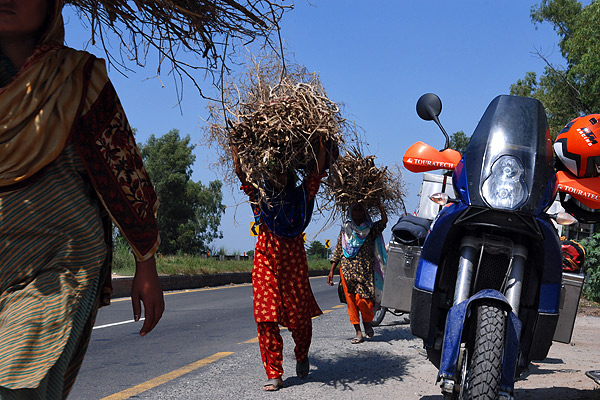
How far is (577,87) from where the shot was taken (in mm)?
20984

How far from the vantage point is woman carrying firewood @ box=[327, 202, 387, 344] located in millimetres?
8969

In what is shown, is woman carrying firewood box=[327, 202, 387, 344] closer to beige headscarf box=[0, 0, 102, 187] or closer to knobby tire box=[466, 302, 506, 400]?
knobby tire box=[466, 302, 506, 400]

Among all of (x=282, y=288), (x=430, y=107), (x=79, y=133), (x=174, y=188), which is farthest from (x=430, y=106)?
(x=174, y=188)

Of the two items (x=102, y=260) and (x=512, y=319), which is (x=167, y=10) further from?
(x=512, y=319)

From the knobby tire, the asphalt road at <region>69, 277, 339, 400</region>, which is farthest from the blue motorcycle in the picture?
the asphalt road at <region>69, 277, 339, 400</region>

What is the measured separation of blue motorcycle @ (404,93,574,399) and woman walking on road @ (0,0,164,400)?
1866 mm

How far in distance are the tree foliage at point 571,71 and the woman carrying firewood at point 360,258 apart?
37.3 ft

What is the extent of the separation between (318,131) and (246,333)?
4.39m

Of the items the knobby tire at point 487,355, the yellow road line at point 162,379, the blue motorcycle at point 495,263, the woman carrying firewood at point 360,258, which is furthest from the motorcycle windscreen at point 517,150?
the woman carrying firewood at point 360,258

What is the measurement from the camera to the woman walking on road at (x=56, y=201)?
86.4 inches

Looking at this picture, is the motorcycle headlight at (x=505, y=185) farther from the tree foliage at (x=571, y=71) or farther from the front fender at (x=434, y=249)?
the tree foliage at (x=571, y=71)

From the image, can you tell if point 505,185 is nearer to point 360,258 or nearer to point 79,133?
point 79,133

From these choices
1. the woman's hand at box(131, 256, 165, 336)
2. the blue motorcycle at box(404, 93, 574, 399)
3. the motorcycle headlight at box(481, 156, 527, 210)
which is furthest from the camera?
the motorcycle headlight at box(481, 156, 527, 210)

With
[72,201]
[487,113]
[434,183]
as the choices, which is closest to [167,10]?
[72,201]
